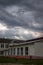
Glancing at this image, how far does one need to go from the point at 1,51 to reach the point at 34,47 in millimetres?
28840

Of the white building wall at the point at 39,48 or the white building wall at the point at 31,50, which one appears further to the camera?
the white building wall at the point at 31,50

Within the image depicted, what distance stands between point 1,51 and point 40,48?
30.0 m

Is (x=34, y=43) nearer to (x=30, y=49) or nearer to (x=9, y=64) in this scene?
(x=30, y=49)

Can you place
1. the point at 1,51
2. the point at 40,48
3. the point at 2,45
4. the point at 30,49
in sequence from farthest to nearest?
the point at 2,45 → the point at 1,51 → the point at 30,49 → the point at 40,48

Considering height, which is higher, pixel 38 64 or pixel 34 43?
pixel 34 43

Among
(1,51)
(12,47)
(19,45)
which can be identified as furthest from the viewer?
(1,51)

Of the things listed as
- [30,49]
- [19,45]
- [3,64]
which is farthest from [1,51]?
[3,64]

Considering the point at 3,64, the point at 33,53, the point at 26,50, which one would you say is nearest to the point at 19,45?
the point at 26,50

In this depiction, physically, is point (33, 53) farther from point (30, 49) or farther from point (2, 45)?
point (2, 45)

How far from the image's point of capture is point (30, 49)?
28750mm

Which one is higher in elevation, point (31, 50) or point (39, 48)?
point (39, 48)

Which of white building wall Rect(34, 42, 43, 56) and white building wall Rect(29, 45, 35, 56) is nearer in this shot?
white building wall Rect(34, 42, 43, 56)

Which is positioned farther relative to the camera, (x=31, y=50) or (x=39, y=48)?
(x=31, y=50)

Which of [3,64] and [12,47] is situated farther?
[12,47]
